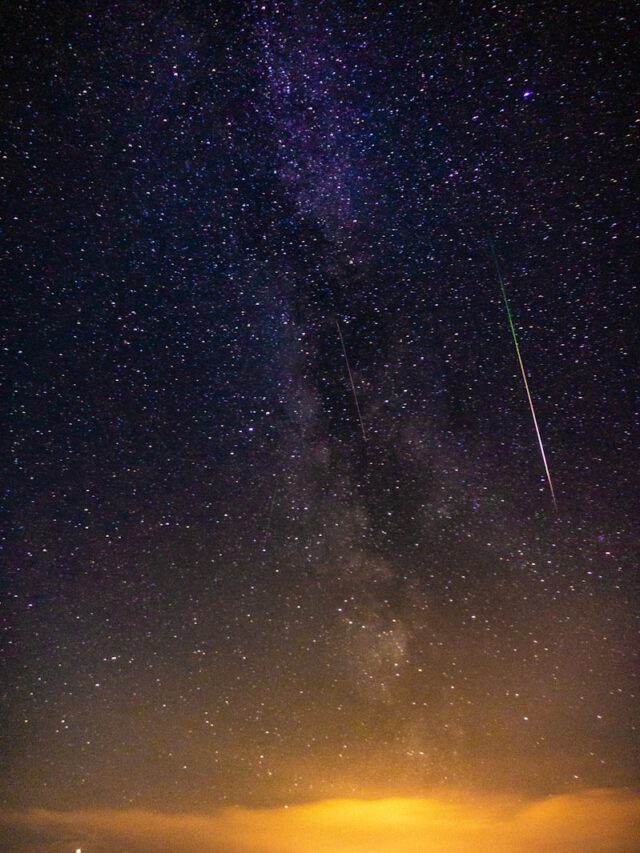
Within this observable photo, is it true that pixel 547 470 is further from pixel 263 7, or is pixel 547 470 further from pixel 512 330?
pixel 263 7

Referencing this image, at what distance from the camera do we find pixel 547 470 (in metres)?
4.45

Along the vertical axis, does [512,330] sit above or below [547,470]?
above

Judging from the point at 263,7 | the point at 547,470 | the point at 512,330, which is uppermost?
the point at 263,7

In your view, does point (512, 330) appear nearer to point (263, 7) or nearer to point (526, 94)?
point (526, 94)

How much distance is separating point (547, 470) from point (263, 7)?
3831 mm

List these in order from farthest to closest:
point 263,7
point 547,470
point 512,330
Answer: point 547,470, point 512,330, point 263,7

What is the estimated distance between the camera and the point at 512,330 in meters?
4.02

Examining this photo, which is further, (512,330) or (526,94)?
(512,330)

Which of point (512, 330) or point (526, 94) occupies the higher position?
point (526, 94)

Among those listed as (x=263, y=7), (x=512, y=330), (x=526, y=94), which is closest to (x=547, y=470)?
(x=512, y=330)

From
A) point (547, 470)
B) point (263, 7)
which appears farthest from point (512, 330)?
point (263, 7)

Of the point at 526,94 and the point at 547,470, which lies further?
the point at 547,470

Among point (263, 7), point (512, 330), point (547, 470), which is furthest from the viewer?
point (547, 470)

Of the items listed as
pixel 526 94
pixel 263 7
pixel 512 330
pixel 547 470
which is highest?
pixel 263 7
